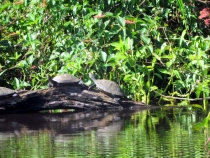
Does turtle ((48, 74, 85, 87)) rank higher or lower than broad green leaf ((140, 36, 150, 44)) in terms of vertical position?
lower

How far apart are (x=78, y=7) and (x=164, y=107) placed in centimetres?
185

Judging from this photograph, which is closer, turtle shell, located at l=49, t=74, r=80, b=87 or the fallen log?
the fallen log

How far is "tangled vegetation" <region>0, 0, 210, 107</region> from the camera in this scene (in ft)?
26.6

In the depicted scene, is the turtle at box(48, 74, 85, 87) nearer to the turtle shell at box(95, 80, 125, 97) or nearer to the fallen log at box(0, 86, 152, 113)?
the fallen log at box(0, 86, 152, 113)

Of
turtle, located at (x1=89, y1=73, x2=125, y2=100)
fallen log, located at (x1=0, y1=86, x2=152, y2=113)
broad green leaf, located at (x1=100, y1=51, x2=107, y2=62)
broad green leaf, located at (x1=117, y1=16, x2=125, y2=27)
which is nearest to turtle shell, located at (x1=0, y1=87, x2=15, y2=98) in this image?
fallen log, located at (x1=0, y1=86, x2=152, y2=113)

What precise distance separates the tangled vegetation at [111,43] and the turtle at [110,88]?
19cm

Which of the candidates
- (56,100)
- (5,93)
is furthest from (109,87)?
(5,93)

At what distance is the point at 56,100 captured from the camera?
7.98 metres

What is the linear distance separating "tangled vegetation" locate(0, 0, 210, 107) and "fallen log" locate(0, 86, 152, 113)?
0.50 m

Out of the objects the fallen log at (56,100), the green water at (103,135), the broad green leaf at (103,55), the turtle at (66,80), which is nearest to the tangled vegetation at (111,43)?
the broad green leaf at (103,55)

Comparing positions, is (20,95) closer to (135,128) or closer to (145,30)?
(145,30)

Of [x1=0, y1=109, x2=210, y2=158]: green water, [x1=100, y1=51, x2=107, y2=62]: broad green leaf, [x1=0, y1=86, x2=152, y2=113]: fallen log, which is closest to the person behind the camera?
[x1=0, y1=109, x2=210, y2=158]: green water

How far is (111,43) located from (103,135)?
2588 millimetres

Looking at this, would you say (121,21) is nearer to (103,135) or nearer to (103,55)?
(103,55)
